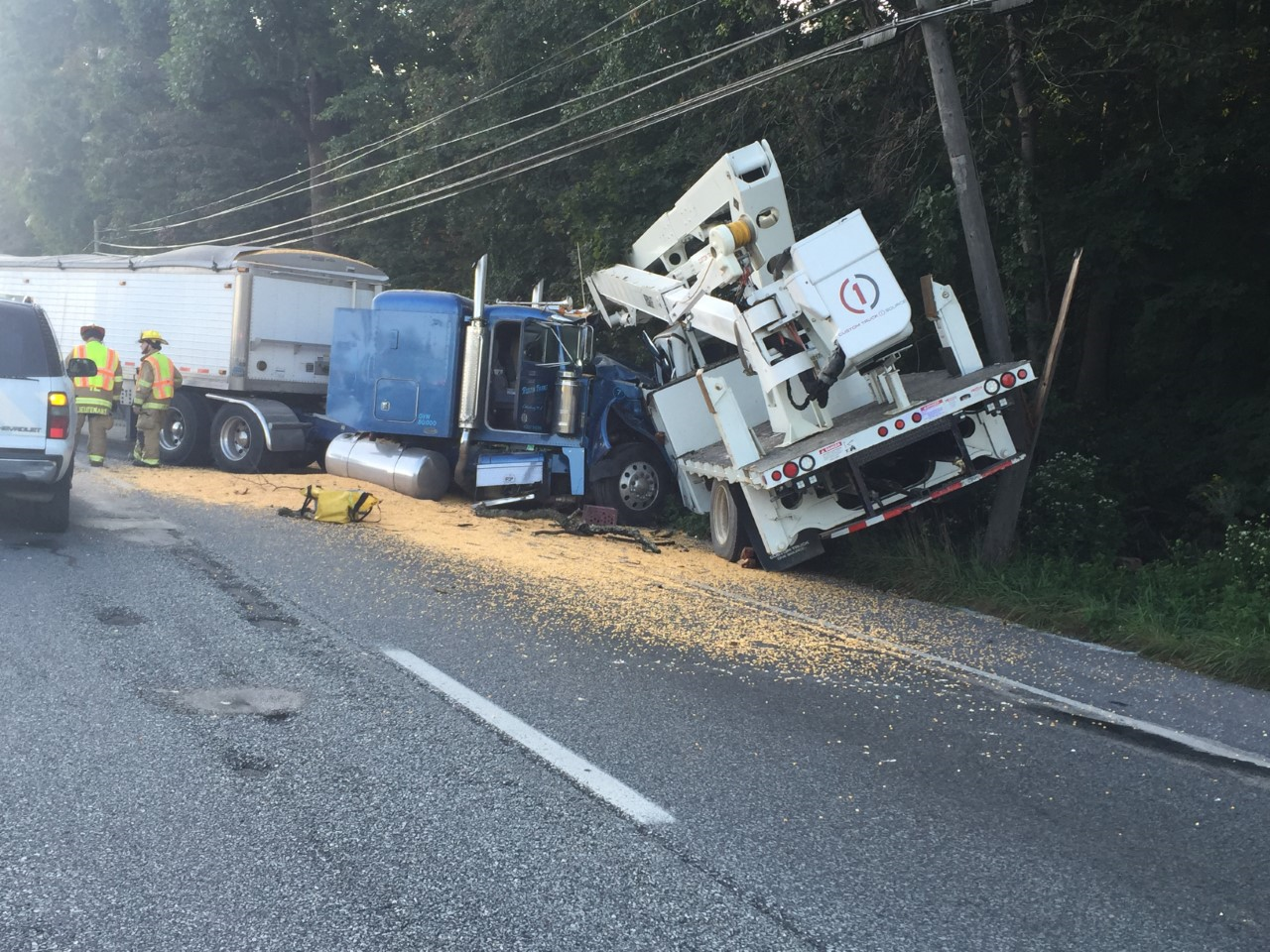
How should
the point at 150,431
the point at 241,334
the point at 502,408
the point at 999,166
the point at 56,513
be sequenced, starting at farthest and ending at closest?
the point at 241,334 < the point at 150,431 < the point at 502,408 < the point at 999,166 < the point at 56,513

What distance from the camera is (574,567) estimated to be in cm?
1068

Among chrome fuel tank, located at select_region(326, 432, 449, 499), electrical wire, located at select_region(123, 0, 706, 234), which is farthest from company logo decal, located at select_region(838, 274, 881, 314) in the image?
electrical wire, located at select_region(123, 0, 706, 234)

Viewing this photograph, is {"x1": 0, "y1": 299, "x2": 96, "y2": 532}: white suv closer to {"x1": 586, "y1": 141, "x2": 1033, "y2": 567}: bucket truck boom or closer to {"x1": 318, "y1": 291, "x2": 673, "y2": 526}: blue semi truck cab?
{"x1": 318, "y1": 291, "x2": 673, "y2": 526}: blue semi truck cab

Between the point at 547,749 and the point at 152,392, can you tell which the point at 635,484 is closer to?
the point at 152,392

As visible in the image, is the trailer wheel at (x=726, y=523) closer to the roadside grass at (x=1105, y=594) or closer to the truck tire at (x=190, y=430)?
the roadside grass at (x=1105, y=594)

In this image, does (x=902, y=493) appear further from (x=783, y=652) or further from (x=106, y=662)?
(x=106, y=662)

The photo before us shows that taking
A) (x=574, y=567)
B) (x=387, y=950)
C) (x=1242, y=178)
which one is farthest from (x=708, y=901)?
(x=1242, y=178)

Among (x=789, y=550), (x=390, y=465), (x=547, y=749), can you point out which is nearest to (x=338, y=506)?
(x=390, y=465)

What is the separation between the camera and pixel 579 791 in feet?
15.9

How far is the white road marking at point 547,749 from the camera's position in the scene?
4.69m

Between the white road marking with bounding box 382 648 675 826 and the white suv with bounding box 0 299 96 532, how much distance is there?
489 centimetres

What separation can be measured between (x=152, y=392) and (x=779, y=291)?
10.4 m

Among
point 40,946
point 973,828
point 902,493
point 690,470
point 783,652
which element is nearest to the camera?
point 40,946

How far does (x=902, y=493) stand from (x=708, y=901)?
6960 mm
